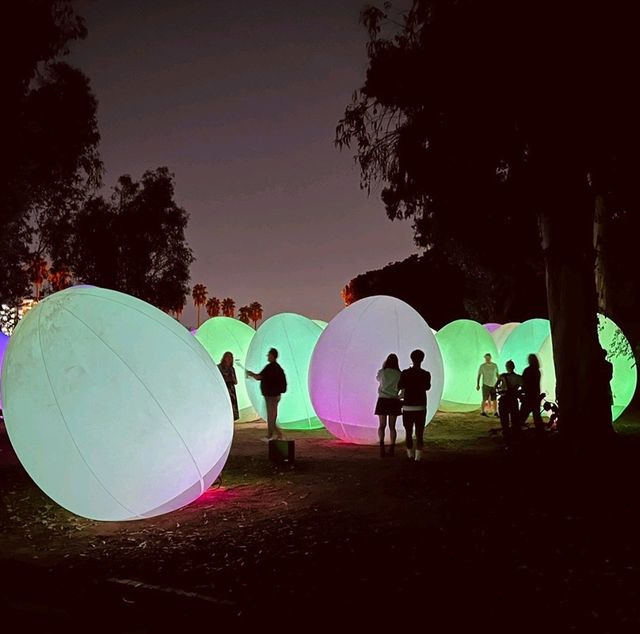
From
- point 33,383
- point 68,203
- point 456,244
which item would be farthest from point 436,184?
point 68,203

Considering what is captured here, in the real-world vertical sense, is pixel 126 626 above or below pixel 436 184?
below

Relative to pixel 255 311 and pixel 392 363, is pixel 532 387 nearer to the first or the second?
pixel 392 363

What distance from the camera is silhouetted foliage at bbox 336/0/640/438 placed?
977 centimetres

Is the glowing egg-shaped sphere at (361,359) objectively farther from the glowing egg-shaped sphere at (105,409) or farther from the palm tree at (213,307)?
the palm tree at (213,307)

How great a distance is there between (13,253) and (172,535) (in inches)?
706

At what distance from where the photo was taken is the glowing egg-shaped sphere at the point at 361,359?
41.4 feet

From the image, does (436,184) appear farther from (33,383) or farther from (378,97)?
(33,383)

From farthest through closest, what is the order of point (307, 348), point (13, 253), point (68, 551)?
point (13, 253) < point (307, 348) < point (68, 551)

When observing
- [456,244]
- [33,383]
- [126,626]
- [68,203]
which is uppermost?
[68,203]

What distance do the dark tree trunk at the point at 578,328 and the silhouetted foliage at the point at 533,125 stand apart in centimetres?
2

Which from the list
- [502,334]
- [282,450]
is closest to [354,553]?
[282,450]

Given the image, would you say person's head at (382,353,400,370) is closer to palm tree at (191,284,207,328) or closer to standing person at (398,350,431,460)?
standing person at (398,350,431,460)

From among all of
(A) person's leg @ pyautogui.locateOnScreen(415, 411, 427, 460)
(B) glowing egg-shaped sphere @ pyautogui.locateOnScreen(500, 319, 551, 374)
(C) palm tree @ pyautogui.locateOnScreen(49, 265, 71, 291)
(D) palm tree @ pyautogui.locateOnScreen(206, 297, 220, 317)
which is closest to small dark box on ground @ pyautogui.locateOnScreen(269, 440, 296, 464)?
(A) person's leg @ pyautogui.locateOnScreen(415, 411, 427, 460)

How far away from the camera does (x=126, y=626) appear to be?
4.56 m
